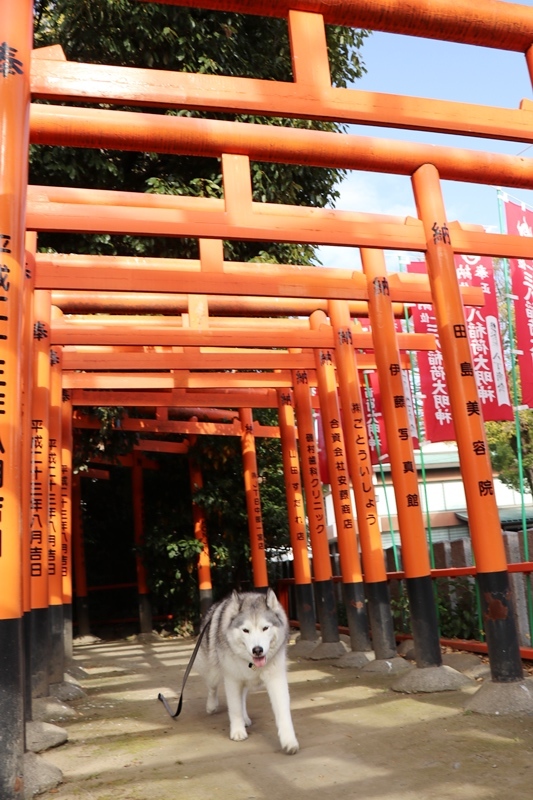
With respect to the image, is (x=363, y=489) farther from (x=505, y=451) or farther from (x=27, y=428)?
(x=505, y=451)

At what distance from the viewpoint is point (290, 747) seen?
16.1 feet

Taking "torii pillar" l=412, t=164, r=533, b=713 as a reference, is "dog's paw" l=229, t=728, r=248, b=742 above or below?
below

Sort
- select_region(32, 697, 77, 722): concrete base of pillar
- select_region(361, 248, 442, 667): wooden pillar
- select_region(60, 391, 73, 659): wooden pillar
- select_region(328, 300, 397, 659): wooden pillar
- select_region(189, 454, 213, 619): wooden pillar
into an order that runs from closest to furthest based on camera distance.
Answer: select_region(361, 248, 442, 667): wooden pillar → select_region(32, 697, 77, 722): concrete base of pillar → select_region(328, 300, 397, 659): wooden pillar → select_region(60, 391, 73, 659): wooden pillar → select_region(189, 454, 213, 619): wooden pillar

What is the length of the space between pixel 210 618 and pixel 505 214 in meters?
6.18

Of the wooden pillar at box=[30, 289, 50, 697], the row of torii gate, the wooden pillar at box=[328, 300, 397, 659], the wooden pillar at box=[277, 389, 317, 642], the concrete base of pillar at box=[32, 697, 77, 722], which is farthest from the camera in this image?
the wooden pillar at box=[277, 389, 317, 642]

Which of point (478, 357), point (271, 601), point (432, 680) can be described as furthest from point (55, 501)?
point (478, 357)

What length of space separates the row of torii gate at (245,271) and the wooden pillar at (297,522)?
2179mm

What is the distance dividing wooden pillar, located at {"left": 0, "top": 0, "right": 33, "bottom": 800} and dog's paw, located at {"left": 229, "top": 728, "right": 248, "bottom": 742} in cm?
217

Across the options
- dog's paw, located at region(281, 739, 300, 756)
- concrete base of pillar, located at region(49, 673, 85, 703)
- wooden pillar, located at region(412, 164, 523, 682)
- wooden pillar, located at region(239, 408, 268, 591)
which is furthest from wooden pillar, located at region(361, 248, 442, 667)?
wooden pillar, located at region(239, 408, 268, 591)

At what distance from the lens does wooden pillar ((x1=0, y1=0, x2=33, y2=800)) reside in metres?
3.64

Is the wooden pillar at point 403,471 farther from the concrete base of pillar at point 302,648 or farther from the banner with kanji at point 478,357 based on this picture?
the concrete base of pillar at point 302,648

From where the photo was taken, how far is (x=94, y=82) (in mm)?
5223

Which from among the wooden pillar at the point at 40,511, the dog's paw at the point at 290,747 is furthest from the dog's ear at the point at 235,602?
the wooden pillar at the point at 40,511

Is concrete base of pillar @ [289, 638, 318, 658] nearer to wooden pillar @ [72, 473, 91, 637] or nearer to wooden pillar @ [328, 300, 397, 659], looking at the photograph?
wooden pillar @ [328, 300, 397, 659]
